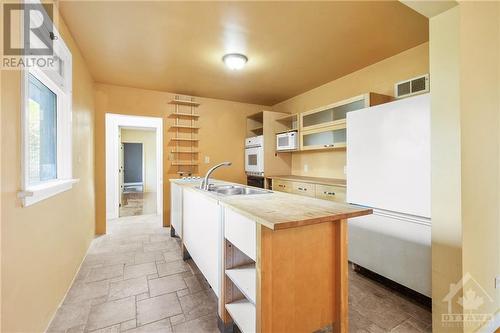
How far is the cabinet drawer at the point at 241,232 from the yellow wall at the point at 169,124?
116 inches

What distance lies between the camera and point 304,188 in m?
3.28

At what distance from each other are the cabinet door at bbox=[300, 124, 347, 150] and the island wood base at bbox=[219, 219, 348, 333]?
6.45 ft

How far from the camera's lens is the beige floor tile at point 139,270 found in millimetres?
2309

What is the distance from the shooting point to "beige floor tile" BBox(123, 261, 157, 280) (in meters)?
2.31

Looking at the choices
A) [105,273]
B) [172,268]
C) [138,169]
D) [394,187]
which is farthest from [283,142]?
[138,169]

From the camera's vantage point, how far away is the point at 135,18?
2008mm

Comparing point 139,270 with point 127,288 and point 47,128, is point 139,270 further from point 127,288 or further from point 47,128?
point 47,128

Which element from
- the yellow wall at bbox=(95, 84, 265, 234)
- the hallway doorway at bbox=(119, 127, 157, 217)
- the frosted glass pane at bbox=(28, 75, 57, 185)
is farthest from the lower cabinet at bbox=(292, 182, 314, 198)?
the hallway doorway at bbox=(119, 127, 157, 217)

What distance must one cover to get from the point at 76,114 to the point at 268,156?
2.86 meters

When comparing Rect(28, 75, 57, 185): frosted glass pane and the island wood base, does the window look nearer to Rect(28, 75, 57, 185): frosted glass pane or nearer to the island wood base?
Rect(28, 75, 57, 185): frosted glass pane

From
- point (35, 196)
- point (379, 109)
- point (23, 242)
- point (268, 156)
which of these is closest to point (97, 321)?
point (23, 242)

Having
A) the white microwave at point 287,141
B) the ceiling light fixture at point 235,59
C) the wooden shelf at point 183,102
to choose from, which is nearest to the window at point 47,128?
the ceiling light fixture at point 235,59

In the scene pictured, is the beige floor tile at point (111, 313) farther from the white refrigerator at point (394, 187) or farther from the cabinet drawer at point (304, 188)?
the cabinet drawer at point (304, 188)

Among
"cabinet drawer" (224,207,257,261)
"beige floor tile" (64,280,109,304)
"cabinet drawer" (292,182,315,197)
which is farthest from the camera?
"cabinet drawer" (292,182,315,197)
